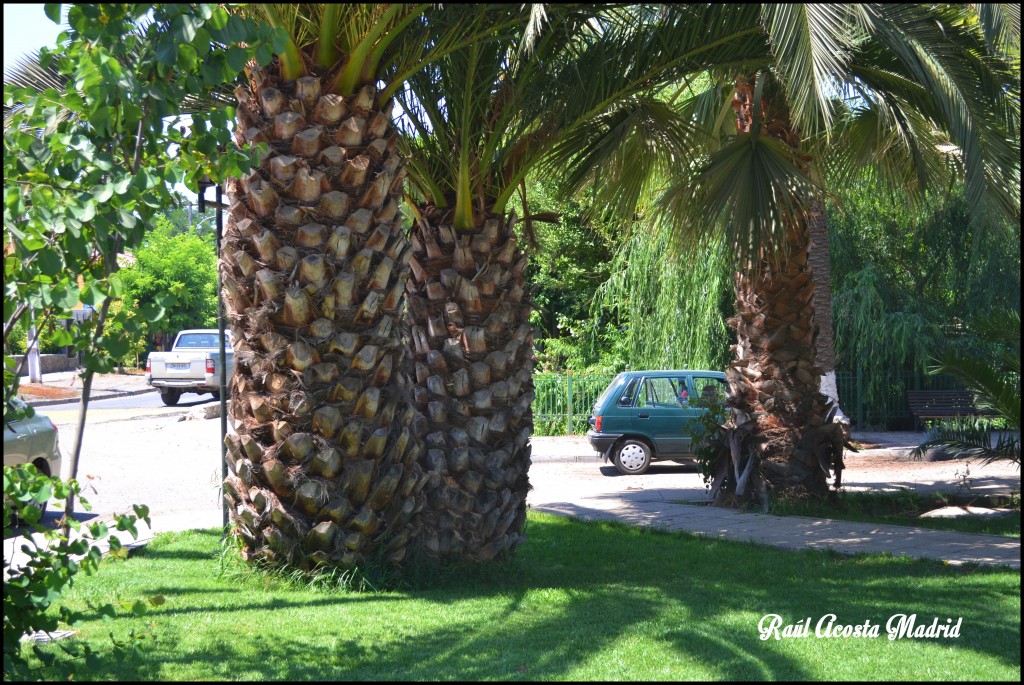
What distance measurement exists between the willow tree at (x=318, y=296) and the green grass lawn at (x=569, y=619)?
1.79ft

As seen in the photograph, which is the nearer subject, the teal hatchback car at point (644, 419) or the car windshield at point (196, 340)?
the teal hatchback car at point (644, 419)

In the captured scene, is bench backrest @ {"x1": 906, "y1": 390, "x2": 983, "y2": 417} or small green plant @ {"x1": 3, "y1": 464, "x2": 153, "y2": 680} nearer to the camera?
small green plant @ {"x1": 3, "y1": 464, "x2": 153, "y2": 680}

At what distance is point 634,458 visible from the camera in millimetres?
14703

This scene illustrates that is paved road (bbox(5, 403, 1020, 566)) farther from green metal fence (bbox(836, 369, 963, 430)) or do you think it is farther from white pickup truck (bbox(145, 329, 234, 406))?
white pickup truck (bbox(145, 329, 234, 406))

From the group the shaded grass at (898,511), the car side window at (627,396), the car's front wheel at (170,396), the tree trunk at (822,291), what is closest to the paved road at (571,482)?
the shaded grass at (898,511)

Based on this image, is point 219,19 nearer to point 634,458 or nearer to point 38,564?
point 38,564

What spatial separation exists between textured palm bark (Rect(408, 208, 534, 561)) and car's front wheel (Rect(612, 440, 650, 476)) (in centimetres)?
764

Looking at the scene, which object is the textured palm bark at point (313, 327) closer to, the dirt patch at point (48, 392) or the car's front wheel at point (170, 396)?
the car's front wheel at point (170, 396)

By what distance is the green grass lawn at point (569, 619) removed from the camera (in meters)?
4.73

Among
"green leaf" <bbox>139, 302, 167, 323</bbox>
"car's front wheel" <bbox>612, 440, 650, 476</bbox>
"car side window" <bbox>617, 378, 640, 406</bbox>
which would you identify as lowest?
"car's front wheel" <bbox>612, 440, 650, 476</bbox>

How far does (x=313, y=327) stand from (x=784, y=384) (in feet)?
20.5

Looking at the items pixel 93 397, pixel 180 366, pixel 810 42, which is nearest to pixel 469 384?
pixel 810 42

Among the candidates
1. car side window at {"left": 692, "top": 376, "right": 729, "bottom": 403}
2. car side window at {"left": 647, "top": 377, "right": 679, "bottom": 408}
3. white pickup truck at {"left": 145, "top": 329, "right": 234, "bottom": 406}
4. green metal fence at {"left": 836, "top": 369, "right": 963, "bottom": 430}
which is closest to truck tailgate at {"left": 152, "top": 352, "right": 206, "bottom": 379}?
white pickup truck at {"left": 145, "top": 329, "right": 234, "bottom": 406}

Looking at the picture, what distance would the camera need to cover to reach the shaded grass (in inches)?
367
